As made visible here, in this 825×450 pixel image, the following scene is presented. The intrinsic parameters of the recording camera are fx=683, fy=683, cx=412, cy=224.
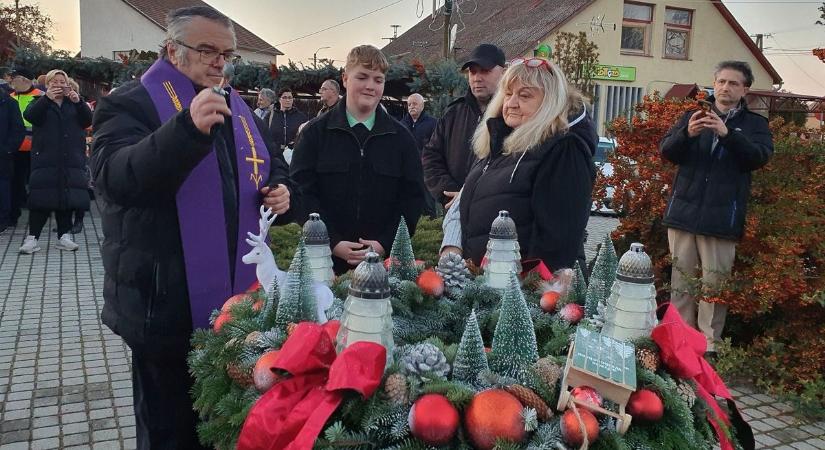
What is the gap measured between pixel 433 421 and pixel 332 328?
0.49 meters

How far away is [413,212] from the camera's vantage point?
3.80 meters

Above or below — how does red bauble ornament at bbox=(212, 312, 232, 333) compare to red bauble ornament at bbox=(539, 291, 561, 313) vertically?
below

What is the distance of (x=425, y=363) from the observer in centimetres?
150

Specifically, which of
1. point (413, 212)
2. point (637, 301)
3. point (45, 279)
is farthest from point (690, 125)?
point (45, 279)

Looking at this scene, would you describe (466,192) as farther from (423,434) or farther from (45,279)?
(45,279)

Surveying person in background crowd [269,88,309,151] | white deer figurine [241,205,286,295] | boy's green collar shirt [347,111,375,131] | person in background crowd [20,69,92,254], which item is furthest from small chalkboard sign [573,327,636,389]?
person in background crowd [269,88,309,151]

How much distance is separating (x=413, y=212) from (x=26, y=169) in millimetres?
8055

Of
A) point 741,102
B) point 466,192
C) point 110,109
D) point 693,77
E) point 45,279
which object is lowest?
point 45,279

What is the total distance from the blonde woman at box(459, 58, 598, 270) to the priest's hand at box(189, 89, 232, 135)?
1324mm

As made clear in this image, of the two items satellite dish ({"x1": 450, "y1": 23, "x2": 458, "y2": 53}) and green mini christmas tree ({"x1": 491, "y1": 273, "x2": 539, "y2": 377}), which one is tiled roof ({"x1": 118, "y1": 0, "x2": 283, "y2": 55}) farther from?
green mini christmas tree ({"x1": 491, "y1": 273, "x2": 539, "y2": 377})

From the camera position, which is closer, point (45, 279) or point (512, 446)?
point (512, 446)

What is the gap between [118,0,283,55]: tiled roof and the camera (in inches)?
1294

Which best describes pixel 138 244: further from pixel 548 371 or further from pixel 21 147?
pixel 21 147

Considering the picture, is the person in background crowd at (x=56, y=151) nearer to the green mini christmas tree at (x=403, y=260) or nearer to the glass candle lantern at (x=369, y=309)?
Result: the green mini christmas tree at (x=403, y=260)
